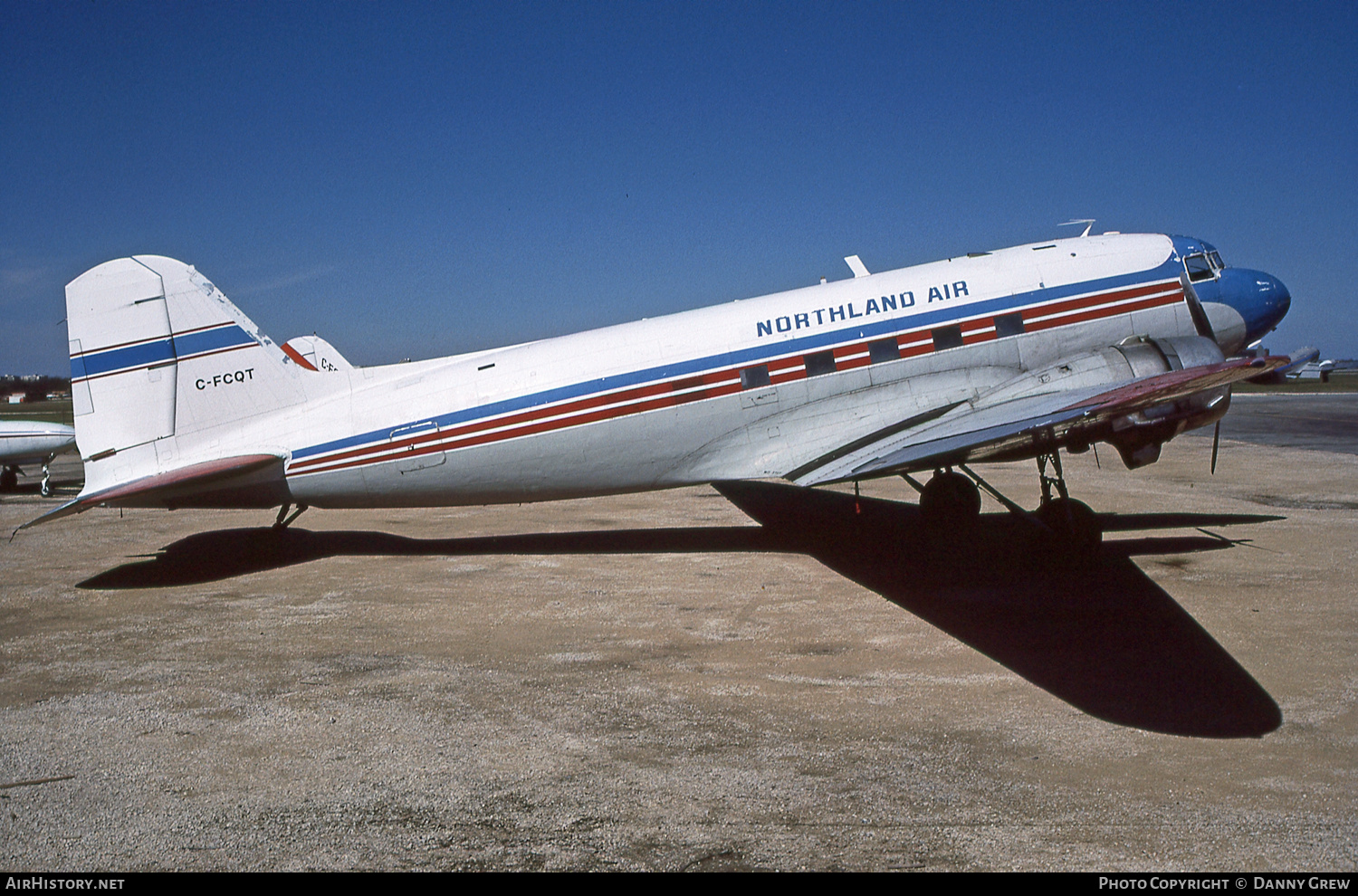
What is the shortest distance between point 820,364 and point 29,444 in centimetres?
2026

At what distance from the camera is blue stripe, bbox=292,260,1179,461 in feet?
35.2

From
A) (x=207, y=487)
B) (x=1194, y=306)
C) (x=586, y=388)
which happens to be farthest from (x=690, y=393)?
(x=1194, y=306)

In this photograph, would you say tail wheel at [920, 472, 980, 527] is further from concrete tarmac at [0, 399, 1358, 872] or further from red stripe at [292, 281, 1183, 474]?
red stripe at [292, 281, 1183, 474]

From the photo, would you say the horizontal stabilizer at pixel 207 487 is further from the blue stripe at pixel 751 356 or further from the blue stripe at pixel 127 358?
the blue stripe at pixel 127 358

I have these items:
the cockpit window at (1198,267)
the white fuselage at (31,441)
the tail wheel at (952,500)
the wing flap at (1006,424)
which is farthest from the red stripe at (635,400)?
the white fuselage at (31,441)

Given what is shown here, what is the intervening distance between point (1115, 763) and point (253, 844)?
16.1 ft

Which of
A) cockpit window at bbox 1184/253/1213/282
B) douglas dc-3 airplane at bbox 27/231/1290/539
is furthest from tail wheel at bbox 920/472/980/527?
cockpit window at bbox 1184/253/1213/282

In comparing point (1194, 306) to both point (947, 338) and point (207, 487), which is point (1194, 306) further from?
point (207, 487)

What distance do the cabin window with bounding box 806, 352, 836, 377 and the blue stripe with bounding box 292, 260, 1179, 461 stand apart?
0.38 feet

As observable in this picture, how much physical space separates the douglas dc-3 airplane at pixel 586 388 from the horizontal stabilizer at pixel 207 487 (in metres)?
0.03

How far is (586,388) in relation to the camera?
10.8 meters

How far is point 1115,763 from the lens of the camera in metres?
5.23
